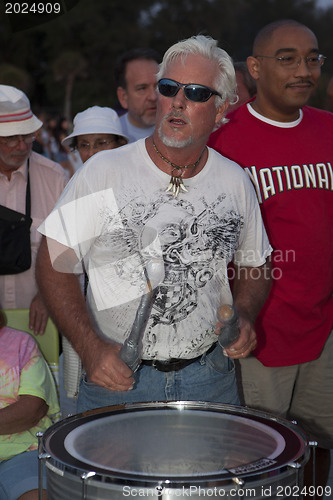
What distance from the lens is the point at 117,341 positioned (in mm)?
2471

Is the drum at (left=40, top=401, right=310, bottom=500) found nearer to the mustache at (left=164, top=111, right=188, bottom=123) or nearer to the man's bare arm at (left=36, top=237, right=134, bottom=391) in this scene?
the man's bare arm at (left=36, top=237, right=134, bottom=391)

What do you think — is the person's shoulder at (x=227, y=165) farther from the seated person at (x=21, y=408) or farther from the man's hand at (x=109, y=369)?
the seated person at (x=21, y=408)

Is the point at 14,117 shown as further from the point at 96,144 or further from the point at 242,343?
the point at 242,343

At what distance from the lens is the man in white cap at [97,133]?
170 inches

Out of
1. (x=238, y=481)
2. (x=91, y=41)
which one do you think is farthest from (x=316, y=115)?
(x=91, y=41)

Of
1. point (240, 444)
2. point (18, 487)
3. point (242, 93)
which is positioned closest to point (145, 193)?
point (240, 444)

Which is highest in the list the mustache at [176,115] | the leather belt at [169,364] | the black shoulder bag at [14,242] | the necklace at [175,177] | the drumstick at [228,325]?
the mustache at [176,115]

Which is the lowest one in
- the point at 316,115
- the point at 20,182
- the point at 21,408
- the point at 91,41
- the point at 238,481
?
the point at 21,408

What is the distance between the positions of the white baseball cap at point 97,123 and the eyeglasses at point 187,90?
1.79m

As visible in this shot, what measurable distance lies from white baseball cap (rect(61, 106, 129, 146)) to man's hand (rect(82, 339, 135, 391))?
7.60 feet

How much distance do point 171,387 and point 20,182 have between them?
2135 millimetres

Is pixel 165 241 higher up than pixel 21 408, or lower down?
higher up

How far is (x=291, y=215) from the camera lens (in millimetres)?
3219

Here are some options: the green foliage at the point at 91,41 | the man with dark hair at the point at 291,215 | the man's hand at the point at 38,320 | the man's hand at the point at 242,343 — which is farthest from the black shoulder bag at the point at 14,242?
the green foliage at the point at 91,41
